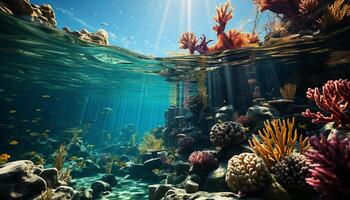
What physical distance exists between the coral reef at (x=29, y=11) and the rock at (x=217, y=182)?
11.5 m

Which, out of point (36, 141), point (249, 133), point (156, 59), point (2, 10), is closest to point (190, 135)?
point (249, 133)

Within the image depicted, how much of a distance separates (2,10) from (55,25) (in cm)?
245

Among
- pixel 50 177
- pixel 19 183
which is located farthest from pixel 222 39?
pixel 19 183

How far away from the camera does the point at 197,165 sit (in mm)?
8984

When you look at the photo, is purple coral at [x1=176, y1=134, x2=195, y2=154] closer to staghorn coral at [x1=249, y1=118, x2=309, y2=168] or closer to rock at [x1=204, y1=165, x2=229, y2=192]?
rock at [x1=204, y1=165, x2=229, y2=192]

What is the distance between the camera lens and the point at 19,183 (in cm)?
682

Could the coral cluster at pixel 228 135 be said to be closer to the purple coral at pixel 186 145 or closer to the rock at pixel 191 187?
the rock at pixel 191 187

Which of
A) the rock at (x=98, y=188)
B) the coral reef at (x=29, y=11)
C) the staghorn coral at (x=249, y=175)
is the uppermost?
the coral reef at (x=29, y=11)

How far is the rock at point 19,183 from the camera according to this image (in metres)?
6.49

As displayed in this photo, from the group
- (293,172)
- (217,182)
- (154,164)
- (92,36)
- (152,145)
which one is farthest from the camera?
(152,145)

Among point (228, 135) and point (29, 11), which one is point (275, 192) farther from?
point (29, 11)

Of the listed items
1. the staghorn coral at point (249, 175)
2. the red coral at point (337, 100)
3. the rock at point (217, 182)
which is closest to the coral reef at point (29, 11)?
the rock at point (217, 182)

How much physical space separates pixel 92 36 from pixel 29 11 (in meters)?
4.25

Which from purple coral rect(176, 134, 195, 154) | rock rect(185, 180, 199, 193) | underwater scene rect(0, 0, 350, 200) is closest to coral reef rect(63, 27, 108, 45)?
underwater scene rect(0, 0, 350, 200)
